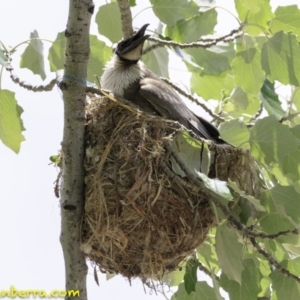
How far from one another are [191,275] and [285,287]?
1.49 ft

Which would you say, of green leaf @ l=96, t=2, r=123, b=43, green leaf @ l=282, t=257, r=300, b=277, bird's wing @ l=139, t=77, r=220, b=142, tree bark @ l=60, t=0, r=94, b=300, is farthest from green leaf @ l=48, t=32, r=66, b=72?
green leaf @ l=282, t=257, r=300, b=277

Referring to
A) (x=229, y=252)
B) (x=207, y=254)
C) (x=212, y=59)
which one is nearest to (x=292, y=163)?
(x=229, y=252)

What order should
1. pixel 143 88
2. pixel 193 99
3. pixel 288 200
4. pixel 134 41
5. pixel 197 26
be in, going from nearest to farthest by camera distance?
pixel 288 200 < pixel 143 88 < pixel 197 26 < pixel 134 41 < pixel 193 99

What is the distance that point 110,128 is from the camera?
378 centimetres

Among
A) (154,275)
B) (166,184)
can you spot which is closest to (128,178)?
(166,184)

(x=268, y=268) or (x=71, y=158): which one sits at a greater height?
(x=71, y=158)

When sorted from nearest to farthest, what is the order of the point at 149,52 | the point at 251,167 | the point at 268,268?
the point at 251,167, the point at 268,268, the point at 149,52

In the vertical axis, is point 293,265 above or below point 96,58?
below

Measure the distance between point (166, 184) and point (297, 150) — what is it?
25.0 inches

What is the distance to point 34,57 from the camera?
4180 millimetres

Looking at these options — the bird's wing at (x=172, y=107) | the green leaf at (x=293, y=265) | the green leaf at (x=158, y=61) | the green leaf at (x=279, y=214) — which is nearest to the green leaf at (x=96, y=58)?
the bird's wing at (x=172, y=107)

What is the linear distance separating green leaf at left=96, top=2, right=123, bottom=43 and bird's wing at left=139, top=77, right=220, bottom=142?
292 mm

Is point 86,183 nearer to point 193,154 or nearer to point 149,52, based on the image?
point 193,154

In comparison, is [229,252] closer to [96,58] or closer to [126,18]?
→ [96,58]
